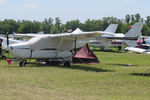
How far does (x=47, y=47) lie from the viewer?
17641 millimetres

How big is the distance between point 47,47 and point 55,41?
2.20ft

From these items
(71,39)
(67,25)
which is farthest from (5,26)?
(71,39)

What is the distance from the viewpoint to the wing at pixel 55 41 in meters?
17.1

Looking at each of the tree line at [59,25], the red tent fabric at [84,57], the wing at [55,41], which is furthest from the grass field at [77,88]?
the tree line at [59,25]

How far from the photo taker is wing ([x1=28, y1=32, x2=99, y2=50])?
17.1 meters

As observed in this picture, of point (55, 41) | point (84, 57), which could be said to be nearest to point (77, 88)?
point (55, 41)

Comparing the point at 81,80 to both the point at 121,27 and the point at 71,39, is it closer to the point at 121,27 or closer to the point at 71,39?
the point at 71,39

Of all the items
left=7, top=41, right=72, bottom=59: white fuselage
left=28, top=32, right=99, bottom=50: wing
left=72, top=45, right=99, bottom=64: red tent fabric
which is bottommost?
left=72, top=45, right=99, bottom=64: red tent fabric

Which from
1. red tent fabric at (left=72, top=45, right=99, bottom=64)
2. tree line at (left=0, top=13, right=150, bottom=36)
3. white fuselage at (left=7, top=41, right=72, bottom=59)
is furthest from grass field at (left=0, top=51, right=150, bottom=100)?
tree line at (left=0, top=13, right=150, bottom=36)

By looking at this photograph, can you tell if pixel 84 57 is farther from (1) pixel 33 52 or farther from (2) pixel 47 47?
(1) pixel 33 52

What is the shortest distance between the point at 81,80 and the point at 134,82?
192cm

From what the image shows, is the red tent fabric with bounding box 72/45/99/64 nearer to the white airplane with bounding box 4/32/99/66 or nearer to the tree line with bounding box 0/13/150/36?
the white airplane with bounding box 4/32/99/66

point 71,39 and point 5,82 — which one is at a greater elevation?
point 71,39

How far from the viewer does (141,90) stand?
934cm
